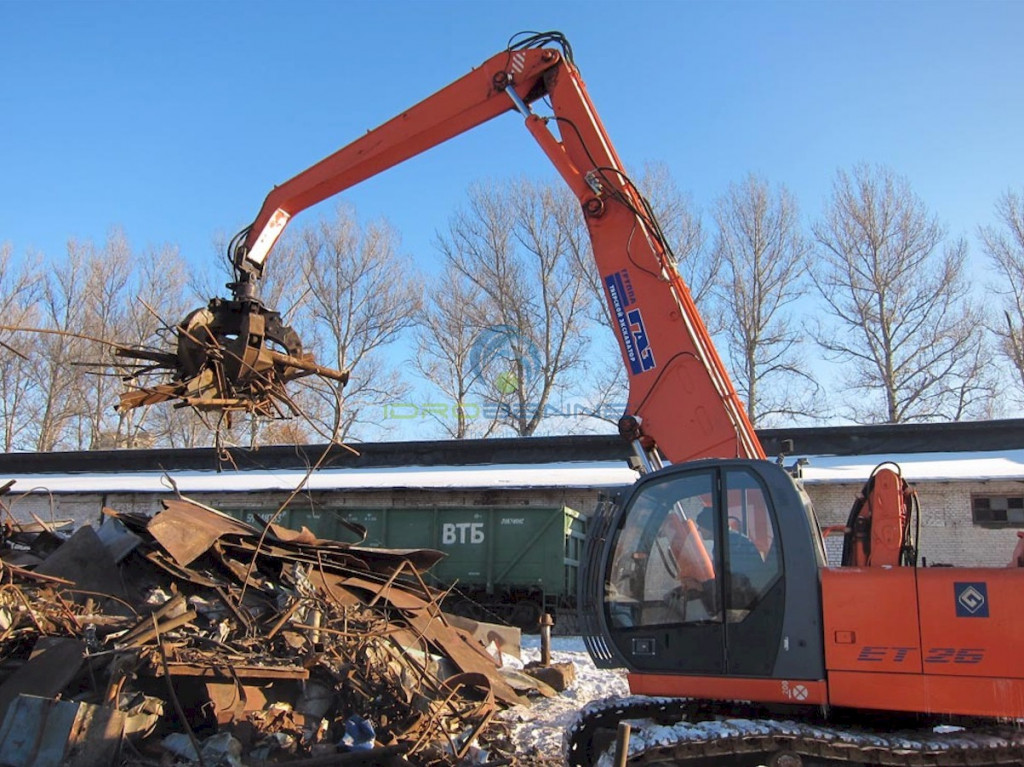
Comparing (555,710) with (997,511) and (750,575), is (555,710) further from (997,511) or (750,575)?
(997,511)

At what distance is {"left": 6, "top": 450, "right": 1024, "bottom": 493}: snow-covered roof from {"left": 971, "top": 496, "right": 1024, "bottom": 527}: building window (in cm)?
53

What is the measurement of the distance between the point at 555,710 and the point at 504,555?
7602mm

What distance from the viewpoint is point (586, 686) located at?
9.45 metres

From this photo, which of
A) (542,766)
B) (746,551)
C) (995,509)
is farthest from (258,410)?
(995,509)

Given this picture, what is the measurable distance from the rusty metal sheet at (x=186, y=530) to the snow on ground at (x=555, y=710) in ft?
10.7

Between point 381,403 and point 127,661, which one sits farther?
point 381,403

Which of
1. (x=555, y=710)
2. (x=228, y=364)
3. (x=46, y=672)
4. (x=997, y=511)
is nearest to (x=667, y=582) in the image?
(x=228, y=364)

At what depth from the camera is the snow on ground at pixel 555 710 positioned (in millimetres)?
6594

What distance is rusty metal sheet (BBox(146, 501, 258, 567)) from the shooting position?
23.3 feet

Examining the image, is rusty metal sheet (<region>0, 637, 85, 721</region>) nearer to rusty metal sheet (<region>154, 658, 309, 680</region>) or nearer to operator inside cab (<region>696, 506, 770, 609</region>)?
rusty metal sheet (<region>154, 658, 309, 680</region>)

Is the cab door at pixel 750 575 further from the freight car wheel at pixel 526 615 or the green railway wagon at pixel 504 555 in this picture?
the freight car wheel at pixel 526 615

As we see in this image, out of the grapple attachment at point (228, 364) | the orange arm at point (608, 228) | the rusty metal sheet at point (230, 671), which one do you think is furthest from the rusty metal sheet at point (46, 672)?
the orange arm at point (608, 228)

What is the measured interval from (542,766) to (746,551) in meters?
2.79

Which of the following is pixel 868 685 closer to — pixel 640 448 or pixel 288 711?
pixel 640 448
